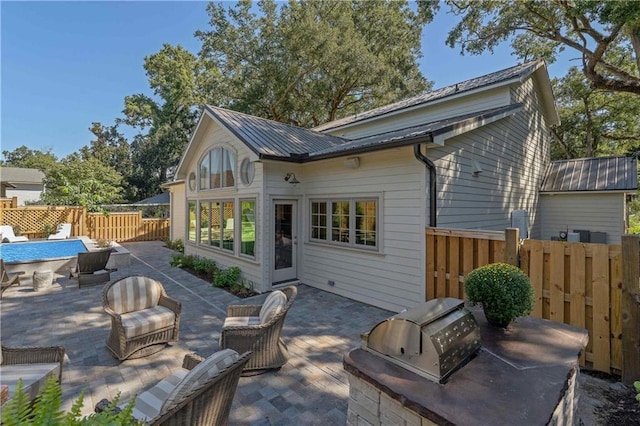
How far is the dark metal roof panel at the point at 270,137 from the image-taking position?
293 inches

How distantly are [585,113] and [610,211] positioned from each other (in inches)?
519

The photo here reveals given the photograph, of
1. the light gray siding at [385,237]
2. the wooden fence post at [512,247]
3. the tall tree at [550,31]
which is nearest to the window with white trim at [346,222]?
the light gray siding at [385,237]

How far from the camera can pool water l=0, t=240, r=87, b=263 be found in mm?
10109

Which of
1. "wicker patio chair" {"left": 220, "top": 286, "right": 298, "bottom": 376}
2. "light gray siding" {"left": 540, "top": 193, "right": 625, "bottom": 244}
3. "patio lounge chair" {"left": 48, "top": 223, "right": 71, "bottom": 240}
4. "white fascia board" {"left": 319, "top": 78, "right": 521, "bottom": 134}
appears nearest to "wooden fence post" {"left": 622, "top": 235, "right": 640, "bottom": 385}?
"wicker patio chair" {"left": 220, "top": 286, "right": 298, "bottom": 376}

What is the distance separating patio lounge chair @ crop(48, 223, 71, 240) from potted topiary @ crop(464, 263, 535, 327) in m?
16.8

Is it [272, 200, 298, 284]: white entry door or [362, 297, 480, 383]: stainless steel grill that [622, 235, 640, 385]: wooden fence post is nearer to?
[362, 297, 480, 383]: stainless steel grill

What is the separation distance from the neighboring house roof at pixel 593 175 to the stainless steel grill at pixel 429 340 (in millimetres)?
10880

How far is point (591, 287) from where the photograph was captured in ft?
12.5

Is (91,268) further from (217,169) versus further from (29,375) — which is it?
(29,375)

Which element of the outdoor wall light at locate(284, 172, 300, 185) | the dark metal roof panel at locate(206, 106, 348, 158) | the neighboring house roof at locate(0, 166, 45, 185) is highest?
the neighboring house roof at locate(0, 166, 45, 185)

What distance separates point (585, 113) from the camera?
1883 centimetres

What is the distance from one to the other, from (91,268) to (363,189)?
24.3 feet

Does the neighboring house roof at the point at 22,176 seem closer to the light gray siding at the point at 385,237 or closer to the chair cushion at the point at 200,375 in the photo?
the light gray siding at the point at 385,237

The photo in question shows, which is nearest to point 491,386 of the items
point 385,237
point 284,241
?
point 385,237
